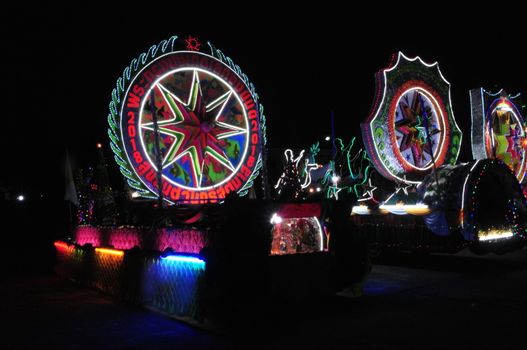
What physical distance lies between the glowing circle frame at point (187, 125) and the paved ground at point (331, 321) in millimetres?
2137

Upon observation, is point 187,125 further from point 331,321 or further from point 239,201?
point 331,321

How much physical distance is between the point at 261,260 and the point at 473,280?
613cm

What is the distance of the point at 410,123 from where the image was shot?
534 inches

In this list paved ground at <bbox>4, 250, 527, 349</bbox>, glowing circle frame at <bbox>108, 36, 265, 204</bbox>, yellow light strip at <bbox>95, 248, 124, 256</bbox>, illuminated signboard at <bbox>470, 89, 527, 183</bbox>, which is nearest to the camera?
glowing circle frame at <bbox>108, 36, 265, 204</bbox>

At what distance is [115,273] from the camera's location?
10.3m

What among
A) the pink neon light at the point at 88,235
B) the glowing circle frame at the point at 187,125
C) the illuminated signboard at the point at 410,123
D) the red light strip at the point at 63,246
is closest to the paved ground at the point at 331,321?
the pink neon light at the point at 88,235

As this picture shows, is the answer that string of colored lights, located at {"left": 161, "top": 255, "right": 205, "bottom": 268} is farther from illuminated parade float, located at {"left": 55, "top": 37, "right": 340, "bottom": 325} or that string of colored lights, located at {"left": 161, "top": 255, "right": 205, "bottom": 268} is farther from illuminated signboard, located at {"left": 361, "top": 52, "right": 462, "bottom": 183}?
illuminated signboard, located at {"left": 361, "top": 52, "right": 462, "bottom": 183}

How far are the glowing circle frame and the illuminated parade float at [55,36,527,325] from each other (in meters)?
0.02

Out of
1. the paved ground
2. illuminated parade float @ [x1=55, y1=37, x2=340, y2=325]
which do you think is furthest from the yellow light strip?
the paved ground

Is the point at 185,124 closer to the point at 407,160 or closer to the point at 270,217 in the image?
the point at 270,217

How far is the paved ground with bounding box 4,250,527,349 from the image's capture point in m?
6.44

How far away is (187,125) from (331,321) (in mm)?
3777

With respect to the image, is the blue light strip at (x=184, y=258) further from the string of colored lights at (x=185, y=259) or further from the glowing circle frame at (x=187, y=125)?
the glowing circle frame at (x=187, y=125)

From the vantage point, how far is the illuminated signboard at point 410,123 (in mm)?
12844
